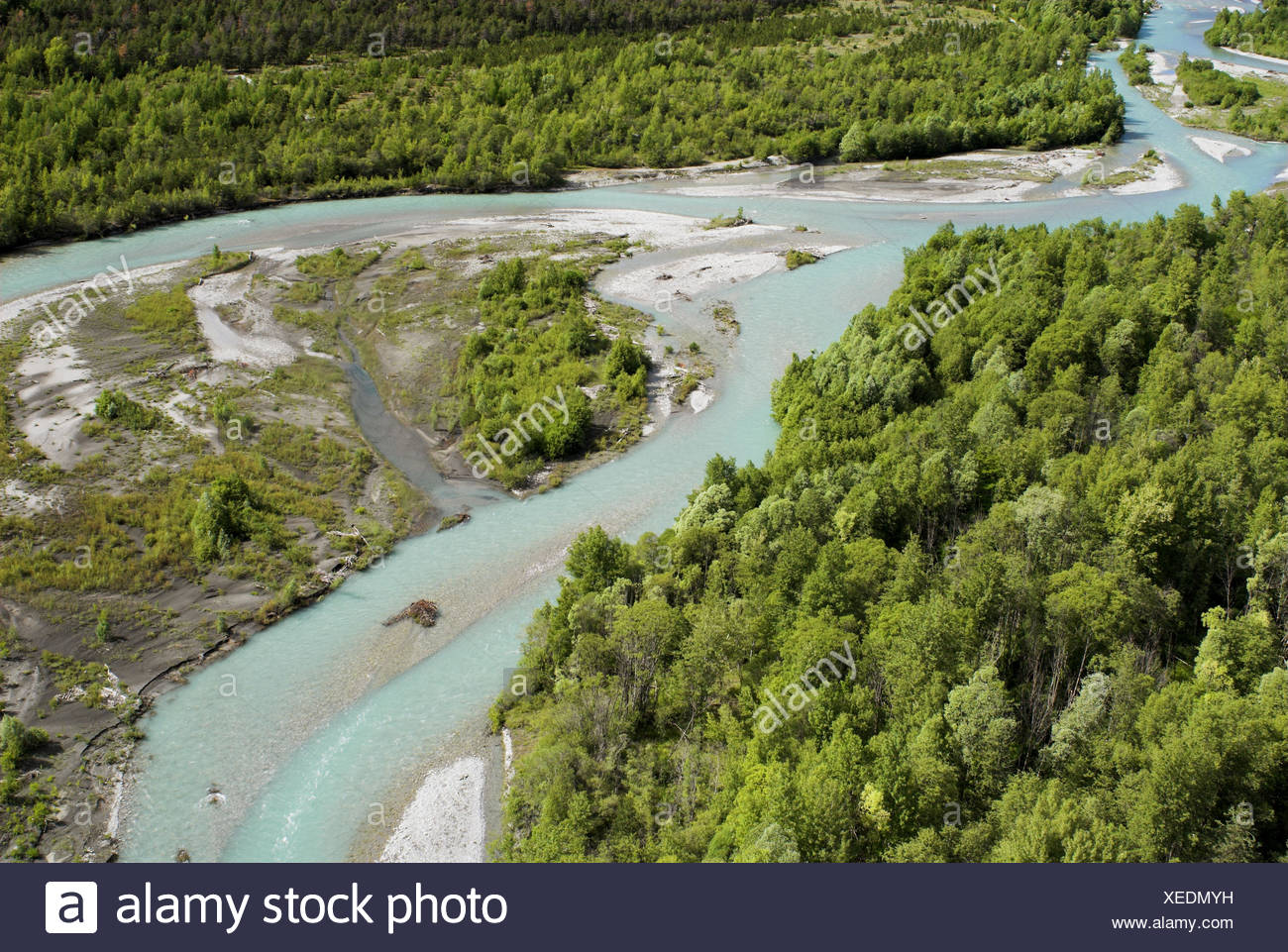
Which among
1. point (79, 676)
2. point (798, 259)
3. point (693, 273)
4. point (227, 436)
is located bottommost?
point (79, 676)

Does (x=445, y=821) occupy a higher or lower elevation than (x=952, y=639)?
lower

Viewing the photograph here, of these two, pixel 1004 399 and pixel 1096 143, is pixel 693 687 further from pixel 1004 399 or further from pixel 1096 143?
pixel 1096 143

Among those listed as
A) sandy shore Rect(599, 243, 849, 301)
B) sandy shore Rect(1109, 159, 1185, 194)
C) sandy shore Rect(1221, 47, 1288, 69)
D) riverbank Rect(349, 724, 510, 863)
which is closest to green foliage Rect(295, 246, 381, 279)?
sandy shore Rect(599, 243, 849, 301)

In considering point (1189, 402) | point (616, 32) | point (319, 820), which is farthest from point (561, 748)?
point (616, 32)

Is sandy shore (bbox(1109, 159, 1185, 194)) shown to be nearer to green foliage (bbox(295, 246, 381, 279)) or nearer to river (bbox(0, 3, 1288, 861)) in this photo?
river (bbox(0, 3, 1288, 861))

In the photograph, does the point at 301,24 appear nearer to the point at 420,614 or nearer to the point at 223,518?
the point at 223,518

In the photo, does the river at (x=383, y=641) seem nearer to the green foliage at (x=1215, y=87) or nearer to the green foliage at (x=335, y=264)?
the green foliage at (x=335, y=264)

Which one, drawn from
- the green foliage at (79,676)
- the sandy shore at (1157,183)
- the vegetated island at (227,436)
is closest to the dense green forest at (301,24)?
the vegetated island at (227,436)

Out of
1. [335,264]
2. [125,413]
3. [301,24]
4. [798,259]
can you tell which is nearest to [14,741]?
[125,413]
